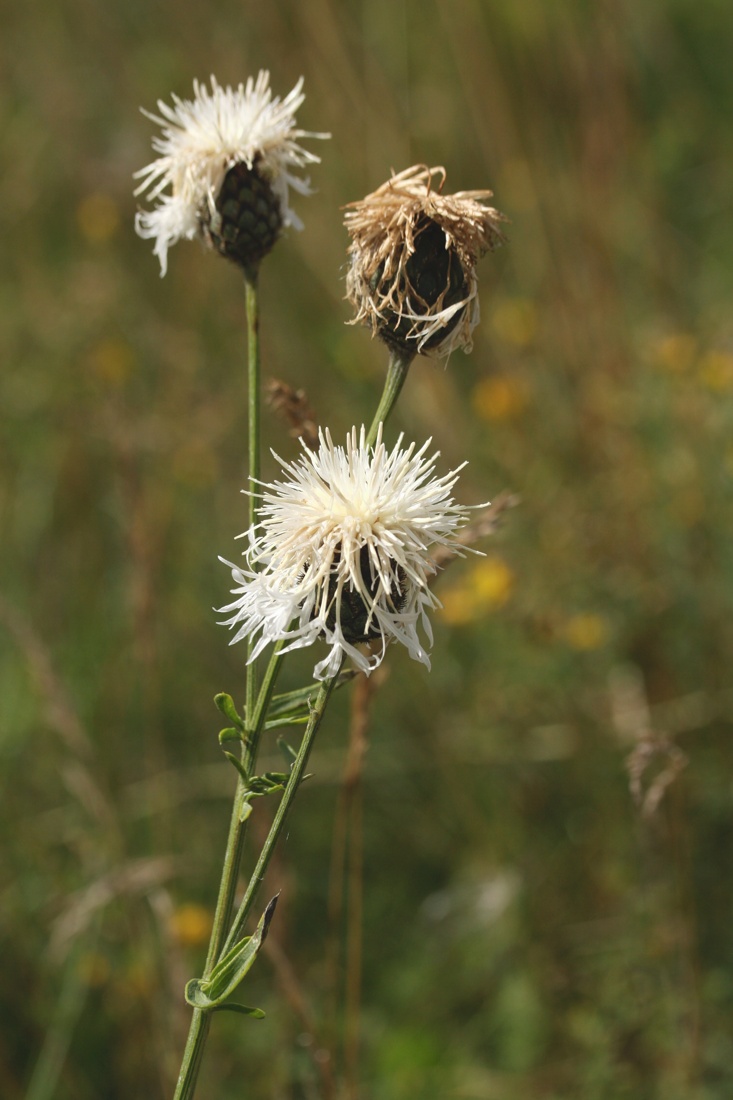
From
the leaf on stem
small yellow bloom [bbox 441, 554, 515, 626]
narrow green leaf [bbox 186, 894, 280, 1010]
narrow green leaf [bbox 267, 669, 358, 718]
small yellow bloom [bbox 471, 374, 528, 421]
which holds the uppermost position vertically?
small yellow bloom [bbox 471, 374, 528, 421]

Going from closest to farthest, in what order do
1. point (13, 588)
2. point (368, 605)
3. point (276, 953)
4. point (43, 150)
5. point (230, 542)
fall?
point (368, 605) → point (276, 953) → point (13, 588) → point (230, 542) → point (43, 150)

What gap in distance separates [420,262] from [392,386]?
0.51ft

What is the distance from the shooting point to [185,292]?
13.8 feet

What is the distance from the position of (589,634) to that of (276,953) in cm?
138

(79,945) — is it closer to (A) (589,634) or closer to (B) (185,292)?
(A) (589,634)

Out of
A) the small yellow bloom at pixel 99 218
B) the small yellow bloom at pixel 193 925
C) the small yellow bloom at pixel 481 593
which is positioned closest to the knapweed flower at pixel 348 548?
the small yellow bloom at pixel 193 925

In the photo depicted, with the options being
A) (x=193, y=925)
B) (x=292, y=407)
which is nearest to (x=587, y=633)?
(x=193, y=925)

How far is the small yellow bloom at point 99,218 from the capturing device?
4.12 m

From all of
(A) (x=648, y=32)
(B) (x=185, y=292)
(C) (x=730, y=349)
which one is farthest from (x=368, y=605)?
(A) (x=648, y=32)

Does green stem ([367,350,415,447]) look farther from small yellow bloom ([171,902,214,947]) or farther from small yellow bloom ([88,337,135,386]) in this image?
small yellow bloom ([88,337,135,386])

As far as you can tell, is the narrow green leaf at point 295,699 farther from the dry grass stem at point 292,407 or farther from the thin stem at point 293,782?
the dry grass stem at point 292,407

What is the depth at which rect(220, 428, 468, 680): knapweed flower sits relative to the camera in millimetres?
1048

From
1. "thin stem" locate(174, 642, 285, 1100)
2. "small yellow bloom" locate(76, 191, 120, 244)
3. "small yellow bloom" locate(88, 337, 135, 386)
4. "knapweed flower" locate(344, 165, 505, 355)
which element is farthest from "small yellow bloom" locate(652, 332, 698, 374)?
"thin stem" locate(174, 642, 285, 1100)

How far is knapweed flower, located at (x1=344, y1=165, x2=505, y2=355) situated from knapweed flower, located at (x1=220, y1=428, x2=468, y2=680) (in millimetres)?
177
